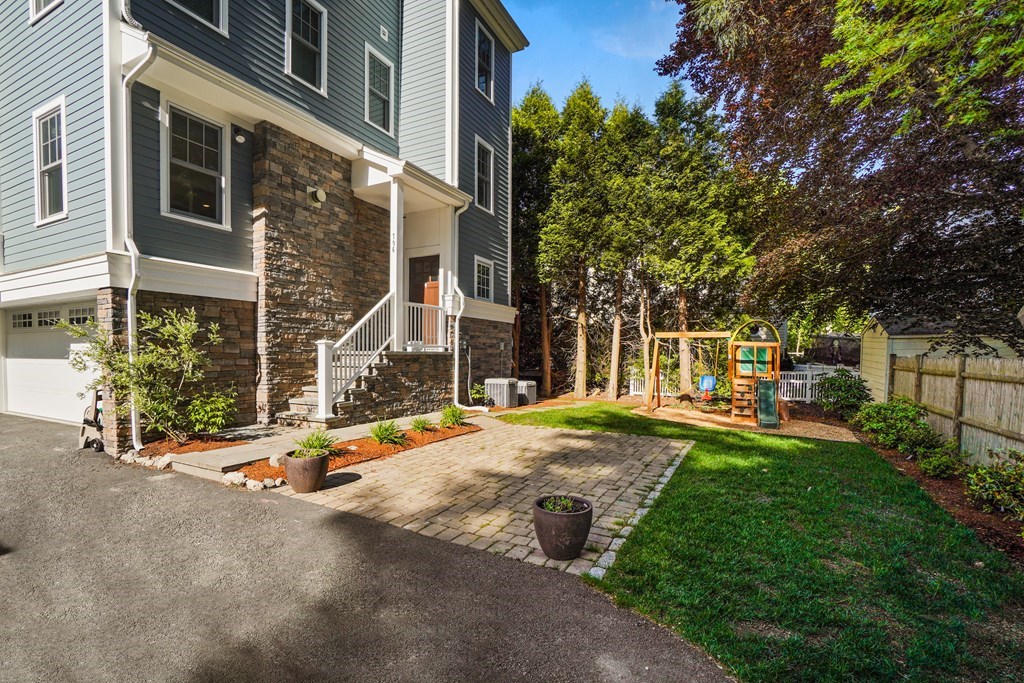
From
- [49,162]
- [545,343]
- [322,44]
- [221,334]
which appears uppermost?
[322,44]

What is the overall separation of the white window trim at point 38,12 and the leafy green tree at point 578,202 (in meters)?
11.0

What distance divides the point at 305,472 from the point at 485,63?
42.4ft

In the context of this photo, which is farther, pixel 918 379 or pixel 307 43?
pixel 307 43

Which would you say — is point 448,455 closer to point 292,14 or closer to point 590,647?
point 590,647

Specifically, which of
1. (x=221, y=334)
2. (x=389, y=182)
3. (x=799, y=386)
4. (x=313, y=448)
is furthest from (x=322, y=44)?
(x=799, y=386)

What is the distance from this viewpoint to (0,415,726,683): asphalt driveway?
2.36m

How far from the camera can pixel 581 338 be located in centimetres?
1510

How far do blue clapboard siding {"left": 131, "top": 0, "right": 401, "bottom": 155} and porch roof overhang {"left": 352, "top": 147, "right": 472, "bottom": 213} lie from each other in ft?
4.62

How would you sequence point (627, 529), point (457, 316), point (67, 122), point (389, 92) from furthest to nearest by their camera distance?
1. point (389, 92)
2. point (457, 316)
3. point (67, 122)
4. point (627, 529)

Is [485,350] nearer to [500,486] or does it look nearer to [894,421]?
[500,486]

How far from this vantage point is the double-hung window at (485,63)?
12.9 m

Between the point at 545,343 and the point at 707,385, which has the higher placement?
the point at 545,343

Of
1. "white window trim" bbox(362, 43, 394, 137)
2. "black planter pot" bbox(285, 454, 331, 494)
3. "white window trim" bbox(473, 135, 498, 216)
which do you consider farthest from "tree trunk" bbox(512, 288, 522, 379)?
"black planter pot" bbox(285, 454, 331, 494)

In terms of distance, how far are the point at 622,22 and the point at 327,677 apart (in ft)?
49.3
